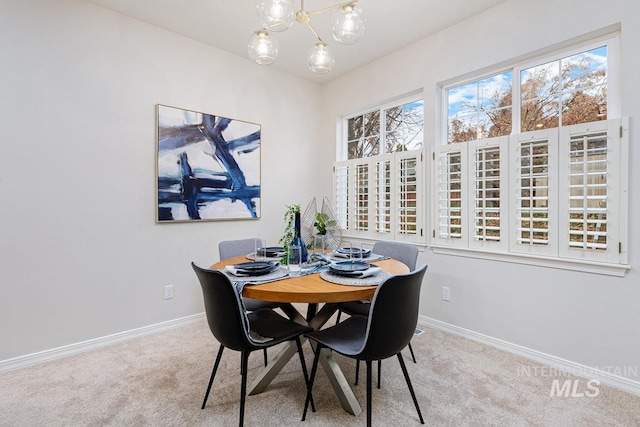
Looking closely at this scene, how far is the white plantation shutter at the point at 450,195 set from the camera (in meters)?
2.69

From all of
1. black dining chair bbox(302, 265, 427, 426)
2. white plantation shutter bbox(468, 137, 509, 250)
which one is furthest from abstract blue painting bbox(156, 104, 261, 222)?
white plantation shutter bbox(468, 137, 509, 250)

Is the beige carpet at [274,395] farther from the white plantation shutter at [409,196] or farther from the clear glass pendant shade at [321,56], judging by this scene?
the clear glass pendant shade at [321,56]

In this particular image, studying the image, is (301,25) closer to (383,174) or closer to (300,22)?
(300,22)

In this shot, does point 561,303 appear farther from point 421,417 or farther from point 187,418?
point 187,418

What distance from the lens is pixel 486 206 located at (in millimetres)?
2547

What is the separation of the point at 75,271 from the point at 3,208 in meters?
0.63

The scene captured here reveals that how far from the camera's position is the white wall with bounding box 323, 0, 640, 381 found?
1916 mm

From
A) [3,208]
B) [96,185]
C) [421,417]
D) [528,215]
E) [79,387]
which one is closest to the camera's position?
[421,417]

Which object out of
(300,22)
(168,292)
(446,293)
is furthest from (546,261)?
(168,292)

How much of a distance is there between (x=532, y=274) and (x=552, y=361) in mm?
604

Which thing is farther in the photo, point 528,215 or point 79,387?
point 528,215

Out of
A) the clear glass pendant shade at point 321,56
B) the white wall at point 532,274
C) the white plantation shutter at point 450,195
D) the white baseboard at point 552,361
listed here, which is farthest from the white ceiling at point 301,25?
the white baseboard at point 552,361

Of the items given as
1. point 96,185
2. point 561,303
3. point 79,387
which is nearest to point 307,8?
Result: point 96,185

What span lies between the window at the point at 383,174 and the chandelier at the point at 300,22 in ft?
4.60
